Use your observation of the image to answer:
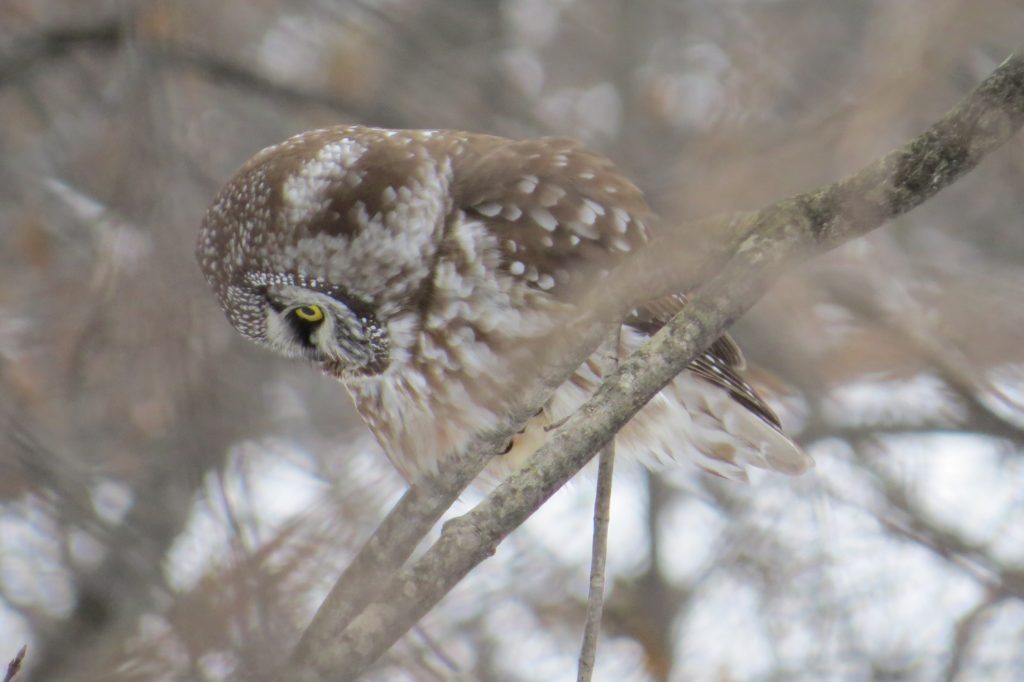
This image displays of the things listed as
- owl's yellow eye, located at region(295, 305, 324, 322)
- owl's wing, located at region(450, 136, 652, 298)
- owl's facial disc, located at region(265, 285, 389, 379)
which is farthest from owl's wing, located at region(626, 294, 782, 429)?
owl's yellow eye, located at region(295, 305, 324, 322)

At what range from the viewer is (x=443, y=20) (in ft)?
18.8

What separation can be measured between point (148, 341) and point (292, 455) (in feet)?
1.85

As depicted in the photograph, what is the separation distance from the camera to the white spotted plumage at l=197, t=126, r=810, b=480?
313cm

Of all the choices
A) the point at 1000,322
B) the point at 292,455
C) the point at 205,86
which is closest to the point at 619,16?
the point at 205,86

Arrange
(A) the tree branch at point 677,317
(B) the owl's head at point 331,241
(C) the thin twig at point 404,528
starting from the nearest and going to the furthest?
(A) the tree branch at point 677,317, (C) the thin twig at point 404,528, (B) the owl's head at point 331,241

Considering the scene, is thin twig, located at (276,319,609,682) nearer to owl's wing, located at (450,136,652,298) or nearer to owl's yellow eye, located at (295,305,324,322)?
owl's wing, located at (450,136,652,298)

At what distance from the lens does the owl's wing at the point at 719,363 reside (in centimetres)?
330

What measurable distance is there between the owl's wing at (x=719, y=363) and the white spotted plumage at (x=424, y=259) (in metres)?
0.01

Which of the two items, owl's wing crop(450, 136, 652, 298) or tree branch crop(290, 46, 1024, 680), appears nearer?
tree branch crop(290, 46, 1024, 680)

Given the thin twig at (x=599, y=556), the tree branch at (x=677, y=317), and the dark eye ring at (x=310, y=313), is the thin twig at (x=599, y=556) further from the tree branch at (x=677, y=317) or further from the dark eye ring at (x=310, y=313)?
the dark eye ring at (x=310, y=313)

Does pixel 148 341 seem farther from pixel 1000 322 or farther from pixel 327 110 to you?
pixel 327 110

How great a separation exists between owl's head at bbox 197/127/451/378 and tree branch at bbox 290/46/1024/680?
107 centimetres

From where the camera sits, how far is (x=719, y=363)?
3.47 m

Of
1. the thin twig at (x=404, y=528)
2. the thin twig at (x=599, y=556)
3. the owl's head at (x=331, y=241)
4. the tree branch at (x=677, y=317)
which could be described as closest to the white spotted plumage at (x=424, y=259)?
the owl's head at (x=331, y=241)
